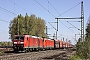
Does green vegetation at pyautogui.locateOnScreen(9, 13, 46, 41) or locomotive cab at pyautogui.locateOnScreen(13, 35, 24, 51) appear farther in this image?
green vegetation at pyautogui.locateOnScreen(9, 13, 46, 41)

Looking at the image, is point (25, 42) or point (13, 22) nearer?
point (25, 42)

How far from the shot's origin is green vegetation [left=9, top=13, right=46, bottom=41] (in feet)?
303

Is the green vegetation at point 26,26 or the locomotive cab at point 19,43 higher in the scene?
the green vegetation at point 26,26

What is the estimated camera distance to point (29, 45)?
49.1 meters

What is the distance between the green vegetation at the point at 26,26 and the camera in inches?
3639

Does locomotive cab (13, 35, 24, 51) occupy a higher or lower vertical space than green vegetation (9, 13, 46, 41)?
lower

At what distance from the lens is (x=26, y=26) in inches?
3504

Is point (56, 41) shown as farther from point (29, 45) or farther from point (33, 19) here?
point (29, 45)

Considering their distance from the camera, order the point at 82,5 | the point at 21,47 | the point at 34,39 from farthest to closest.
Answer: the point at 34,39 < the point at 21,47 < the point at 82,5

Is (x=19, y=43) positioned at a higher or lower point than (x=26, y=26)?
lower

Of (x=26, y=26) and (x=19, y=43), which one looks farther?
(x=26, y=26)

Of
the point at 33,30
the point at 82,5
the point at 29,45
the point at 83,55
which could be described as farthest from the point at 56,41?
the point at 83,55

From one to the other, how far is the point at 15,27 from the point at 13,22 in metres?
4.84

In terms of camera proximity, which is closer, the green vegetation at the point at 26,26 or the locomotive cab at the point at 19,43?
the locomotive cab at the point at 19,43
